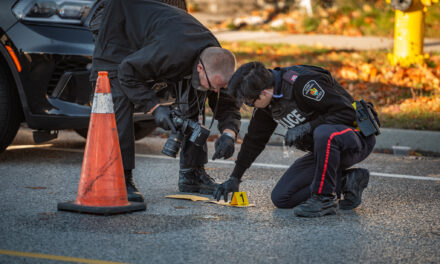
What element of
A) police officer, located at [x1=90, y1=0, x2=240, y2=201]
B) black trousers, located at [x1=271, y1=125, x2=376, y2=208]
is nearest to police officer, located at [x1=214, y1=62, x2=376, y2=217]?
black trousers, located at [x1=271, y1=125, x2=376, y2=208]

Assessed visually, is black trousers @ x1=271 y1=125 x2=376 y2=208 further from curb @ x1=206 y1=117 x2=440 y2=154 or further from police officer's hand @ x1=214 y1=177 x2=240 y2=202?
curb @ x1=206 y1=117 x2=440 y2=154

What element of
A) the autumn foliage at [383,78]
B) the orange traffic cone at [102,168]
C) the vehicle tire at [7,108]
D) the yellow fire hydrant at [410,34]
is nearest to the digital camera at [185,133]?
the orange traffic cone at [102,168]

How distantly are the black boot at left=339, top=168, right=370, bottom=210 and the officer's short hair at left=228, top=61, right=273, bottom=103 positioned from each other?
0.87 meters

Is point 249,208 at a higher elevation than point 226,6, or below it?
higher

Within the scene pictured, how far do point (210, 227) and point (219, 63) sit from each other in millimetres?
1006

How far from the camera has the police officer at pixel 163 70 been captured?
15.0ft

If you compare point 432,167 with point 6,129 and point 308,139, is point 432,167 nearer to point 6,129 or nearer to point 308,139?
point 308,139

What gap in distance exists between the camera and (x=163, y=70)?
4609mm

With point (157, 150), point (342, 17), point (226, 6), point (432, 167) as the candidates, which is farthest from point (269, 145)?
point (226, 6)

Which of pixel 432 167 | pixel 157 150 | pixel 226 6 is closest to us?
pixel 432 167

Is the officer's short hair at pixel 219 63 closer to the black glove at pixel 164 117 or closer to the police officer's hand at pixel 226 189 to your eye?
the black glove at pixel 164 117

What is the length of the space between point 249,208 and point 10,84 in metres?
2.43

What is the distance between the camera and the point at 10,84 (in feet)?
19.8

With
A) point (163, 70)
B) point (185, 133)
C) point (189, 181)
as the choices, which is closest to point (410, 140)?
point (189, 181)
